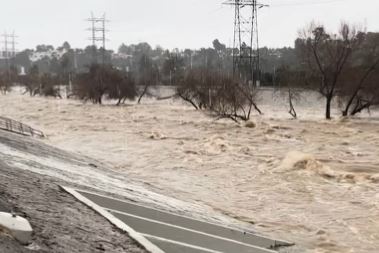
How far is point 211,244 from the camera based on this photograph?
30.2ft

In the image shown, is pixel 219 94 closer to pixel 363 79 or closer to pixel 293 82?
pixel 293 82

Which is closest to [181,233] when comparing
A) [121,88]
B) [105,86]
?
[121,88]

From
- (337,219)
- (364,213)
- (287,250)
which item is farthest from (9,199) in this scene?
(364,213)

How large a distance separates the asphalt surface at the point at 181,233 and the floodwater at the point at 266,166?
1.29 m

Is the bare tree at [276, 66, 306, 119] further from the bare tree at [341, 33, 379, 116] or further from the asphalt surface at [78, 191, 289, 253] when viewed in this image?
the asphalt surface at [78, 191, 289, 253]

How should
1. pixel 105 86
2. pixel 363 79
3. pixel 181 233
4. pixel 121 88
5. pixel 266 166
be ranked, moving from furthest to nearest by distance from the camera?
1. pixel 121 88
2. pixel 105 86
3. pixel 363 79
4. pixel 266 166
5. pixel 181 233

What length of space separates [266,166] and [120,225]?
47.8 feet

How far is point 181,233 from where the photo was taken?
9461 mm

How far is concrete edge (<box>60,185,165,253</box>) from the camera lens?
7.78 m

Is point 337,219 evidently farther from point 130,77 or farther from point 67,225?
point 130,77

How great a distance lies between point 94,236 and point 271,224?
19.9 ft

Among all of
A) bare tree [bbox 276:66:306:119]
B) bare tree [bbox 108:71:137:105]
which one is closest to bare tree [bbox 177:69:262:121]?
bare tree [bbox 276:66:306:119]

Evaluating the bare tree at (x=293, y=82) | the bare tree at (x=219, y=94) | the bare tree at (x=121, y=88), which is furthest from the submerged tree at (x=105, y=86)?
the bare tree at (x=293, y=82)

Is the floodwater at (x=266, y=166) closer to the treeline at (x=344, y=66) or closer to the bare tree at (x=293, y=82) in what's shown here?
the treeline at (x=344, y=66)
